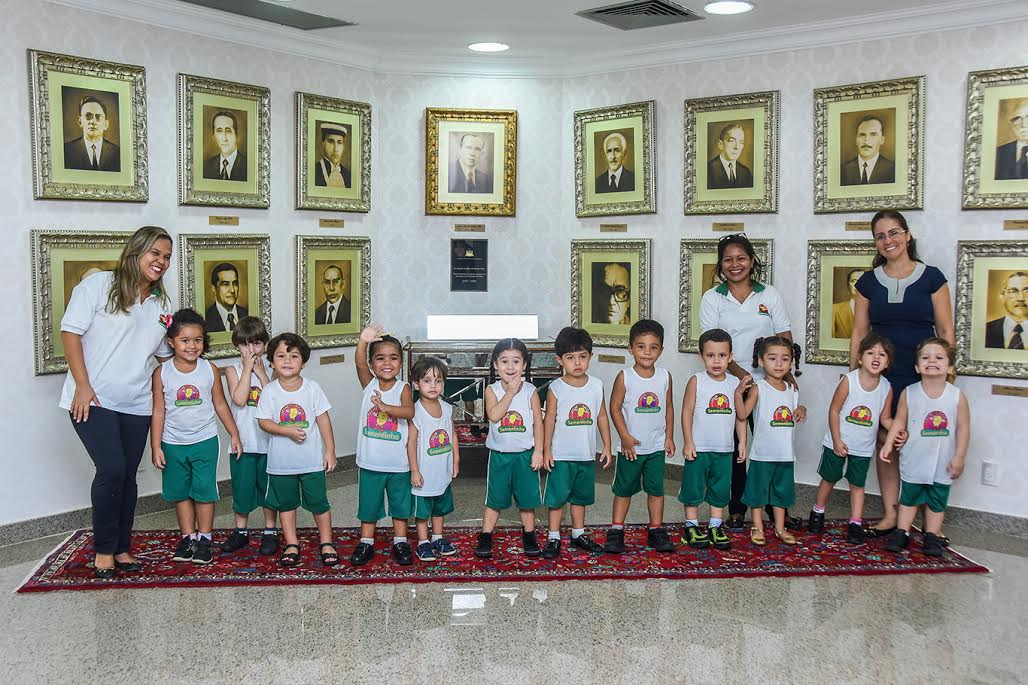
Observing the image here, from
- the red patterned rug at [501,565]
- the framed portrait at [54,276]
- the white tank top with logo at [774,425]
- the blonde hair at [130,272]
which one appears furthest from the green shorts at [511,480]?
the framed portrait at [54,276]

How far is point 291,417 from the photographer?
5219mm

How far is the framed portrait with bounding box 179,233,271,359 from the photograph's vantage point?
6617 millimetres

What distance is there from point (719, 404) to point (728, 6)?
2.69 metres

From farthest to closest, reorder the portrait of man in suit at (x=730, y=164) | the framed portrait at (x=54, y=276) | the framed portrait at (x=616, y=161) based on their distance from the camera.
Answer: the framed portrait at (x=616, y=161) < the portrait of man in suit at (x=730, y=164) < the framed portrait at (x=54, y=276)

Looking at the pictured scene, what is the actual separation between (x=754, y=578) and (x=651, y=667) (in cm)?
135

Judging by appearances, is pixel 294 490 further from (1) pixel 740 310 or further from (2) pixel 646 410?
(1) pixel 740 310

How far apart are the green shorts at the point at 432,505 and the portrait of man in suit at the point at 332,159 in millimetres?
3217

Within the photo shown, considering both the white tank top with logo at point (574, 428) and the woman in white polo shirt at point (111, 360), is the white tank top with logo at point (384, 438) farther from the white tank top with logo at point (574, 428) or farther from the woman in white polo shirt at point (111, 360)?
the woman in white polo shirt at point (111, 360)

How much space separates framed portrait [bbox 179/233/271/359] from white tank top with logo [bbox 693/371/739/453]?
11.4 feet

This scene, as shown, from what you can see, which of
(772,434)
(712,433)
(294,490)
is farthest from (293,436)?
(772,434)

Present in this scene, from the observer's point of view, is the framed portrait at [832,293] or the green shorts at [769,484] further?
the framed portrait at [832,293]

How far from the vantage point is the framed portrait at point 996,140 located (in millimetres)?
5980

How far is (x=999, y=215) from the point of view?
6.11 metres

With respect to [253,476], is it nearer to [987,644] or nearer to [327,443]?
[327,443]
